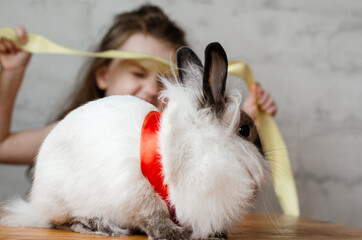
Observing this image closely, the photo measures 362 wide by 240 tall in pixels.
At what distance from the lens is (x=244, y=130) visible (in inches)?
25.3

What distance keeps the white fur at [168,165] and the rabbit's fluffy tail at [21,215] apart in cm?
7

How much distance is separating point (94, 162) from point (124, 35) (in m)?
0.91

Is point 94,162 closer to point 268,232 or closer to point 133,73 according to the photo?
point 268,232

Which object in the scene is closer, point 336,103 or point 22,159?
point 22,159

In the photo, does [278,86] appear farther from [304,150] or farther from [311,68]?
[304,150]

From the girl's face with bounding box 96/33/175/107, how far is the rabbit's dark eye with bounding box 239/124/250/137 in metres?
0.61

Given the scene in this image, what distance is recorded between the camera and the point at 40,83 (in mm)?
1504

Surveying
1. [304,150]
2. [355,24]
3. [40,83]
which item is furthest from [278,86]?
[40,83]

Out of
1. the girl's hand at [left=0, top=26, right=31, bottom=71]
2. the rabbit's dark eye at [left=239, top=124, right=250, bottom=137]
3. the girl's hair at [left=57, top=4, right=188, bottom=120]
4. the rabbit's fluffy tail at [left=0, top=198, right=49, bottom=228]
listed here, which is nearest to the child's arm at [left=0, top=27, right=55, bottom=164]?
the girl's hand at [left=0, top=26, right=31, bottom=71]

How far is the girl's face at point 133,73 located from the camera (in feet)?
4.30

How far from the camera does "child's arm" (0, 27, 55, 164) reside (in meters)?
1.22

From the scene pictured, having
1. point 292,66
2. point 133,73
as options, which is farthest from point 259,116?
point 292,66

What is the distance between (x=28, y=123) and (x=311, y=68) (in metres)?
1.08

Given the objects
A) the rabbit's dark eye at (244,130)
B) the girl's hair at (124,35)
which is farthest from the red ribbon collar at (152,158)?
the girl's hair at (124,35)
